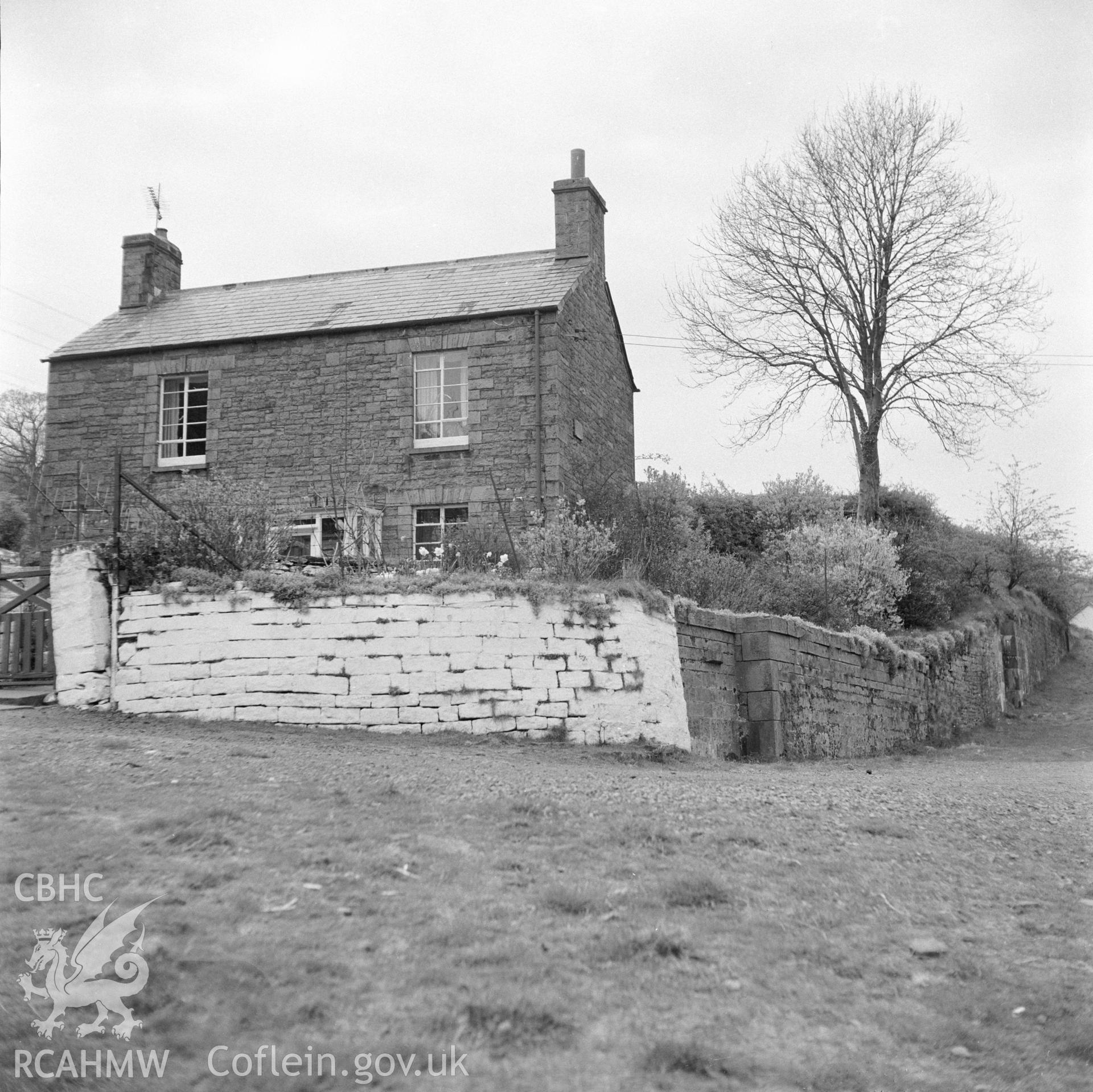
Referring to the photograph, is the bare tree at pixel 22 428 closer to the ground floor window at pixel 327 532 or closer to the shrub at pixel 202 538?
the ground floor window at pixel 327 532

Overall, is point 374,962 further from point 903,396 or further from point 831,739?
point 903,396

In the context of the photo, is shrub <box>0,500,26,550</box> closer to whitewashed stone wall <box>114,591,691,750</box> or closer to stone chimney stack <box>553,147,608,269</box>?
stone chimney stack <box>553,147,608,269</box>

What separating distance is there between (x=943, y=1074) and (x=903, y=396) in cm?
2217

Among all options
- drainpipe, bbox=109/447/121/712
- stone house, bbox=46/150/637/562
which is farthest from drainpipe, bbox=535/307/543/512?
drainpipe, bbox=109/447/121/712

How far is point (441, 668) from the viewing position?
39.3ft

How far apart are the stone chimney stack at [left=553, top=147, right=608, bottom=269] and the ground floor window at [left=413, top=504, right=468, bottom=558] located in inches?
201

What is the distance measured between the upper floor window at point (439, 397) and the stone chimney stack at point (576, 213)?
3.09m

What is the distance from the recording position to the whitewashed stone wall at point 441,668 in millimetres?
11906

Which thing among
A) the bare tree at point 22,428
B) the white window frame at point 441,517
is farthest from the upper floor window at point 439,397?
the bare tree at point 22,428

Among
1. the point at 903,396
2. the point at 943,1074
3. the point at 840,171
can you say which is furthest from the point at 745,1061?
the point at 840,171

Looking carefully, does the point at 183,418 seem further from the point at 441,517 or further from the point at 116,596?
the point at 116,596

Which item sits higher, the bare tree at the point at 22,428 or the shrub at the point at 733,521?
the bare tree at the point at 22,428

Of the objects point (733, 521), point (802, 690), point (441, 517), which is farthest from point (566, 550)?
point (733, 521)

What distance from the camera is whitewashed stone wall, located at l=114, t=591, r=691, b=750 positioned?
39.1 ft
